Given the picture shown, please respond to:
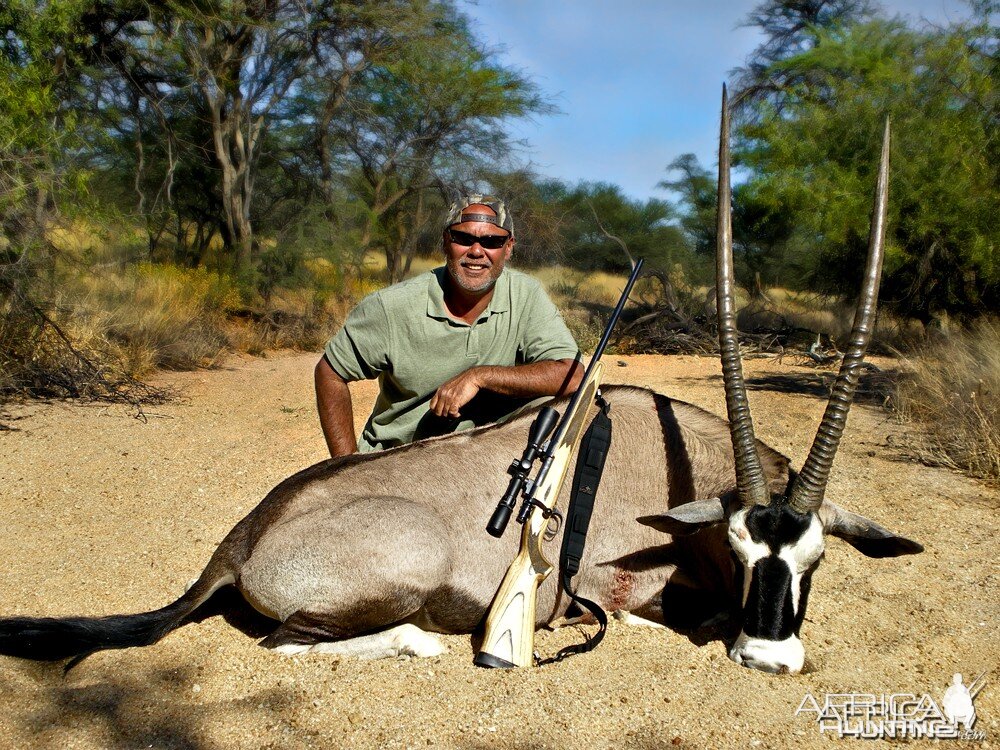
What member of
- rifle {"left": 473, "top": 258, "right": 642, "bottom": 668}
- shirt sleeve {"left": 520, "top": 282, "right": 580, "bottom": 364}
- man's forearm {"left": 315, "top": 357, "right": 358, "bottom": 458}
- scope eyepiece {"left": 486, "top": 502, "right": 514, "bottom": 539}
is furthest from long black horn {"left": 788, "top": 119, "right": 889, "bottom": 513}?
man's forearm {"left": 315, "top": 357, "right": 358, "bottom": 458}

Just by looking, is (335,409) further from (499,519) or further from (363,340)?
(499,519)

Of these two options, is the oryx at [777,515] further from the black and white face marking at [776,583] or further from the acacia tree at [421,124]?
the acacia tree at [421,124]

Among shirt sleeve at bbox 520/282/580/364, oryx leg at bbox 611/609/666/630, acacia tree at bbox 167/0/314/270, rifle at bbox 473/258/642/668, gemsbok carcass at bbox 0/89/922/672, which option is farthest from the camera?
acacia tree at bbox 167/0/314/270

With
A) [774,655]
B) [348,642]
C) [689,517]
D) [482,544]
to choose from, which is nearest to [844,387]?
[689,517]

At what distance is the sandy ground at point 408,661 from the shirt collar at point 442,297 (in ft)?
5.96

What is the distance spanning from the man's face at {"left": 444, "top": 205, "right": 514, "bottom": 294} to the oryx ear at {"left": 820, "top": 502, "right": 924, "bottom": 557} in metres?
2.16

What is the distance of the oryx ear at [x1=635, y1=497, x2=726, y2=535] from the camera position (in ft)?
12.4

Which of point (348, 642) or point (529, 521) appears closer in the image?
point (348, 642)

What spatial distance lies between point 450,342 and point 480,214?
2.45 ft

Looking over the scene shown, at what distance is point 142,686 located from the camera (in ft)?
10.9

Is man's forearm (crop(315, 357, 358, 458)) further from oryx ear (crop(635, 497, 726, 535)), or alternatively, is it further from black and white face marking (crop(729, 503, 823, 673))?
black and white face marking (crop(729, 503, 823, 673))

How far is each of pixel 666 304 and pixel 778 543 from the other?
37.8 feet

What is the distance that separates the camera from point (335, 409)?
4.84m

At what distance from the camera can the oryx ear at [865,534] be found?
3.66 meters
